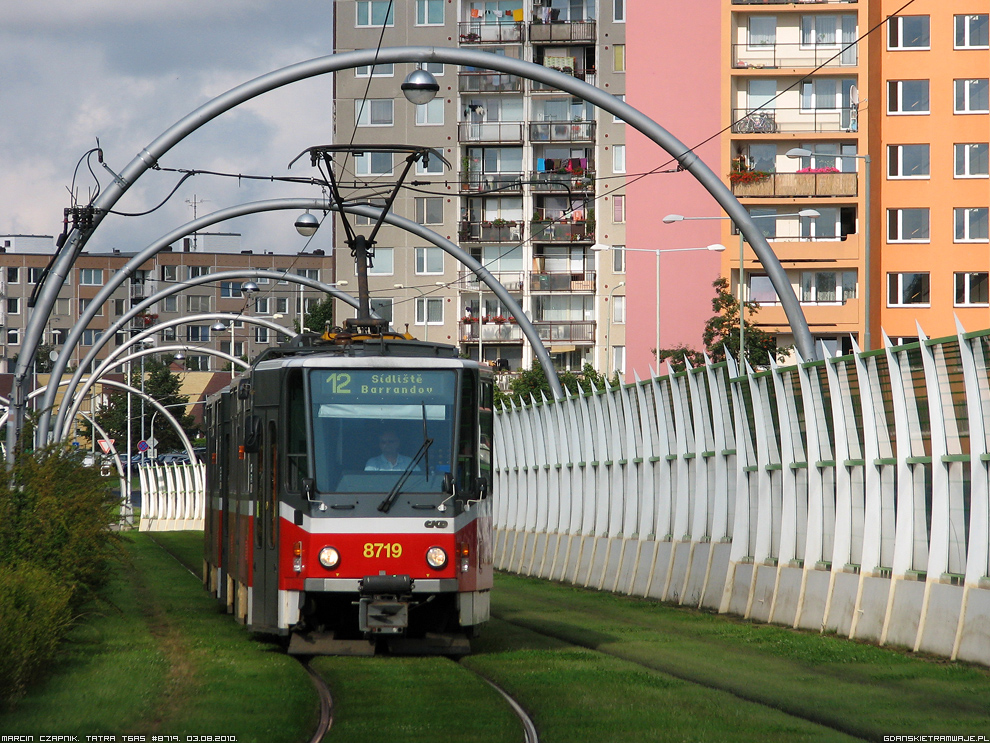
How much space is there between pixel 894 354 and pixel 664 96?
192 feet

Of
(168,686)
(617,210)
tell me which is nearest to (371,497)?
(168,686)

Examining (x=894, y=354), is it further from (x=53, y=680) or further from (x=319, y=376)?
(x=53, y=680)

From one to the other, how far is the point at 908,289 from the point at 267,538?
5511 centimetres

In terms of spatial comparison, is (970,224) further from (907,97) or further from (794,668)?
(794,668)

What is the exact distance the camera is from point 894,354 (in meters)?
16.6

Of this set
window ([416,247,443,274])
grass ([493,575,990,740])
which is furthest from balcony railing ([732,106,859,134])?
grass ([493,575,990,740])

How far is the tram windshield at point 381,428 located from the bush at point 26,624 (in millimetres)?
2949

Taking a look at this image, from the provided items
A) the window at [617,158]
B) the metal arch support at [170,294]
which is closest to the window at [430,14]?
the window at [617,158]

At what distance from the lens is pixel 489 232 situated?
90938 millimetres

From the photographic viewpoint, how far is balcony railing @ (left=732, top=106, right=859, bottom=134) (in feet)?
230

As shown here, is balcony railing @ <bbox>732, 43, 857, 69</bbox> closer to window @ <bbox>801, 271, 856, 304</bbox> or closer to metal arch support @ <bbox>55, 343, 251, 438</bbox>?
window @ <bbox>801, 271, 856, 304</bbox>

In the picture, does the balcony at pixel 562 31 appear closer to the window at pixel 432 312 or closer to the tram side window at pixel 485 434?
the window at pixel 432 312

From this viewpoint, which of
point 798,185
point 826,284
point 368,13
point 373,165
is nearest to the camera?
point 798,185

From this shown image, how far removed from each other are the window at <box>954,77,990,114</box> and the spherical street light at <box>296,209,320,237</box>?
42906 millimetres
